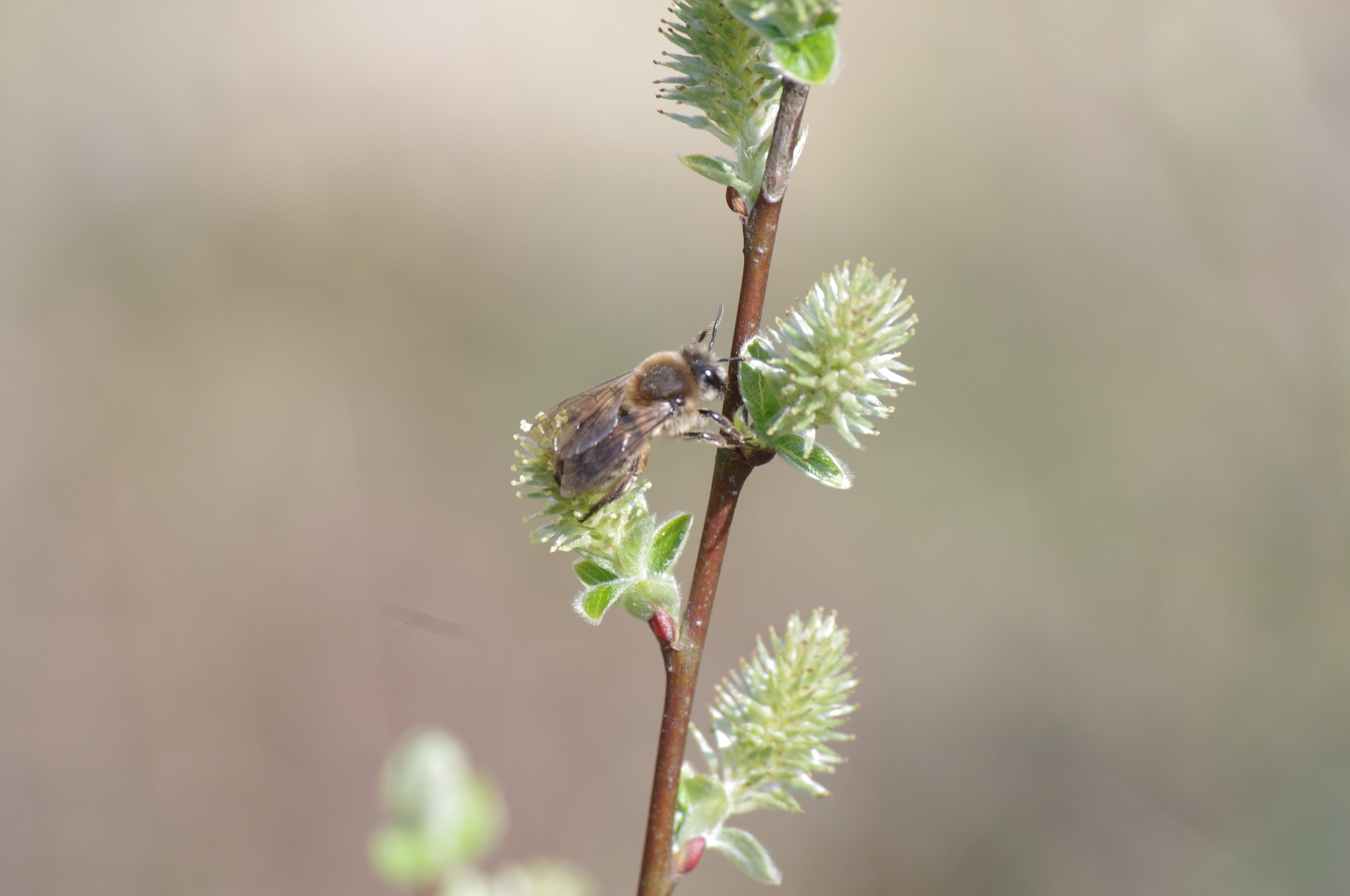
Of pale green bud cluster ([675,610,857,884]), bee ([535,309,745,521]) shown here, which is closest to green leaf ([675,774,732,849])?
pale green bud cluster ([675,610,857,884])

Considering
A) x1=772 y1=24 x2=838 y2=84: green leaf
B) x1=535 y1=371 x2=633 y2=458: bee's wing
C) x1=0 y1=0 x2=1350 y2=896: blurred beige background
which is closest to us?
x1=772 y1=24 x2=838 y2=84: green leaf

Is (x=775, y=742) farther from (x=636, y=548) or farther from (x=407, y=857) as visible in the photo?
(x=407, y=857)

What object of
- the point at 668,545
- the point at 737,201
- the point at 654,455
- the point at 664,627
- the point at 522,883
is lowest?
the point at 654,455

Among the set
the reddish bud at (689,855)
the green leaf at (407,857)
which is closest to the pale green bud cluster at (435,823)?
the green leaf at (407,857)

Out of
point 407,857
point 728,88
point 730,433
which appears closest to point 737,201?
point 728,88

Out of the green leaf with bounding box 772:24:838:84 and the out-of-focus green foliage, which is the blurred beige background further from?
the green leaf with bounding box 772:24:838:84

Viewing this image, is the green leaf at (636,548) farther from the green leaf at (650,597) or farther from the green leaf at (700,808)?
the green leaf at (700,808)
